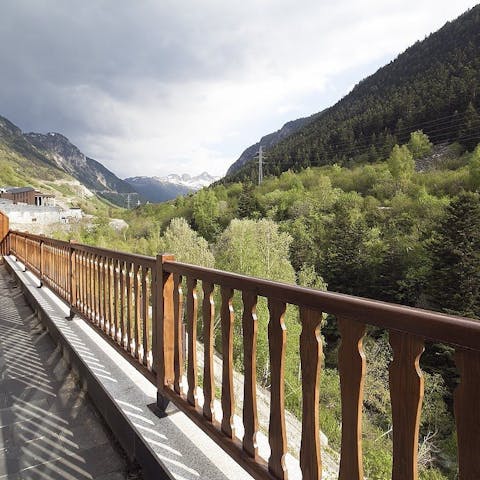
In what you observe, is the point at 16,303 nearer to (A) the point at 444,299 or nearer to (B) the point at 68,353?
(B) the point at 68,353

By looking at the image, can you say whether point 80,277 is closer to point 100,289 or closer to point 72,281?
point 72,281

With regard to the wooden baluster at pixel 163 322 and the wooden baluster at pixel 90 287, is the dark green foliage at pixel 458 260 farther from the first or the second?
the wooden baluster at pixel 163 322

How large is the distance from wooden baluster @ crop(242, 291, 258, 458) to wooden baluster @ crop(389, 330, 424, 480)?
1.97ft

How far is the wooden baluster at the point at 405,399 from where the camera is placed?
868mm

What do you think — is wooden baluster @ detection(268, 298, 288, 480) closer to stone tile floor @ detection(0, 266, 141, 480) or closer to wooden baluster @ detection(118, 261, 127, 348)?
stone tile floor @ detection(0, 266, 141, 480)

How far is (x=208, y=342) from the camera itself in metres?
1.72

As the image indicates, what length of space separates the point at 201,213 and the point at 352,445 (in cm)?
4849

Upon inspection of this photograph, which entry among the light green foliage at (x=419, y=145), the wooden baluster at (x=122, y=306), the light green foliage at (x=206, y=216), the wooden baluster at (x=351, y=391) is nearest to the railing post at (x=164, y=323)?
the wooden baluster at (x=122, y=306)

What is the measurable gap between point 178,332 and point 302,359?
3.44 ft

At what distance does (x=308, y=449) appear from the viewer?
1187mm

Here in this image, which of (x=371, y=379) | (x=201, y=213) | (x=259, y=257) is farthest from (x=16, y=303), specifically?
(x=201, y=213)

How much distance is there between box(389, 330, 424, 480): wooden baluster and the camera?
34.2 inches

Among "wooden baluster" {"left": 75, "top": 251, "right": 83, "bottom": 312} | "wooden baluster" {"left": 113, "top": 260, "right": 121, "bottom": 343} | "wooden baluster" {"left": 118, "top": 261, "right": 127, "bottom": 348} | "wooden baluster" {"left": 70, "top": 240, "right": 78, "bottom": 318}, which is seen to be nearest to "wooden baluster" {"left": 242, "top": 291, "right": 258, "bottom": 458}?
"wooden baluster" {"left": 118, "top": 261, "right": 127, "bottom": 348}

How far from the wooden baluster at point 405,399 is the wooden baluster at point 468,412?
0.09 meters
